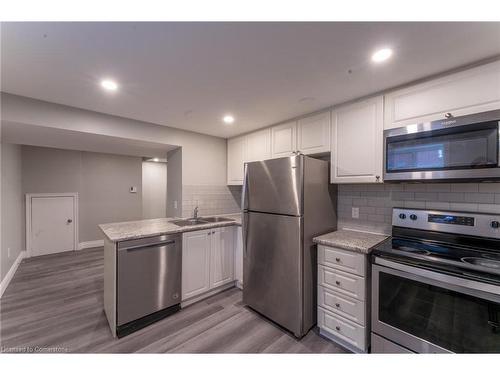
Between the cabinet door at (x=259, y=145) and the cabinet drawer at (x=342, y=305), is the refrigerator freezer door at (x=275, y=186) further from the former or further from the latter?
the cabinet drawer at (x=342, y=305)

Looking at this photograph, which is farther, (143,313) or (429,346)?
(143,313)

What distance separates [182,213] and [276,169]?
1.68 metres

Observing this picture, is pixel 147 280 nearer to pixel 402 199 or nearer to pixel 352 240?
pixel 352 240

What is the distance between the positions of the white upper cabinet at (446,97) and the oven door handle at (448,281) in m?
1.09

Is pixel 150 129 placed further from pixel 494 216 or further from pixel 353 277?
pixel 494 216

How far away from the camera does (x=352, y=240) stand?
1822 millimetres

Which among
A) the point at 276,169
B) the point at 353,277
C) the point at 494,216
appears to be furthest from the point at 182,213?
the point at 494,216

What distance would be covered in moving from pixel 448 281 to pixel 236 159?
270 cm

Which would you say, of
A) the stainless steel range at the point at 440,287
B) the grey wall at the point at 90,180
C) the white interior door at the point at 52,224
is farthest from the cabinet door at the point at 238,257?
the white interior door at the point at 52,224

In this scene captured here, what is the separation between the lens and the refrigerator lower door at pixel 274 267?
73.3 inches

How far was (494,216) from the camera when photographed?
4.76 ft

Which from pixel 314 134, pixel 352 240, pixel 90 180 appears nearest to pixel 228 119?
pixel 314 134

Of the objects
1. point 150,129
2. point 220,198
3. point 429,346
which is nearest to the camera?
point 429,346

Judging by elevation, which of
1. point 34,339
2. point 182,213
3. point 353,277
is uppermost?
point 182,213
